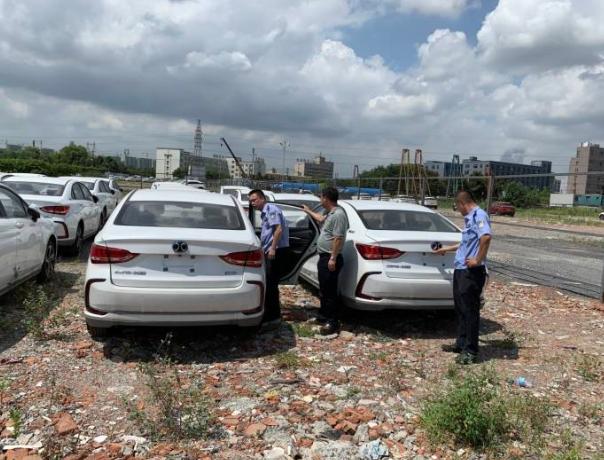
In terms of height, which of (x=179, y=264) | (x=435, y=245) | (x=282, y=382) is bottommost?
(x=282, y=382)

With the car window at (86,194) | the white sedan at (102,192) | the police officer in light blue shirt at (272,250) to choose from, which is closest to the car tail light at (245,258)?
the police officer in light blue shirt at (272,250)

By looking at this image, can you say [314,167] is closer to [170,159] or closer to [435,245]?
[170,159]

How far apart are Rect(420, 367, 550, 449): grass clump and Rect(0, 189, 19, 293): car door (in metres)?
4.89

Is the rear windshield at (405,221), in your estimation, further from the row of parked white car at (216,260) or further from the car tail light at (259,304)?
the car tail light at (259,304)

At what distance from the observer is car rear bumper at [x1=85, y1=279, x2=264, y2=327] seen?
193 inches

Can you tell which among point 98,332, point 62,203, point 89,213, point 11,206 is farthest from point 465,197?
point 89,213

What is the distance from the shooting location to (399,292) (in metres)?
5.93

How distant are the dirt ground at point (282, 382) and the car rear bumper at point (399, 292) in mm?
421

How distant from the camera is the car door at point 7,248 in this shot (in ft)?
20.3

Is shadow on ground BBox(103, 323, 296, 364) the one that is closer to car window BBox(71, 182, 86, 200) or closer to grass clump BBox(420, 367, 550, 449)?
grass clump BBox(420, 367, 550, 449)

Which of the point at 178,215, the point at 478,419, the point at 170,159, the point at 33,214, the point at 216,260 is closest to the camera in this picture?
the point at 478,419

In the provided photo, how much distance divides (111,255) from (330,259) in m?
2.33

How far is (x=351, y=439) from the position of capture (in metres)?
3.75

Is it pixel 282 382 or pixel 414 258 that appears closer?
pixel 282 382
